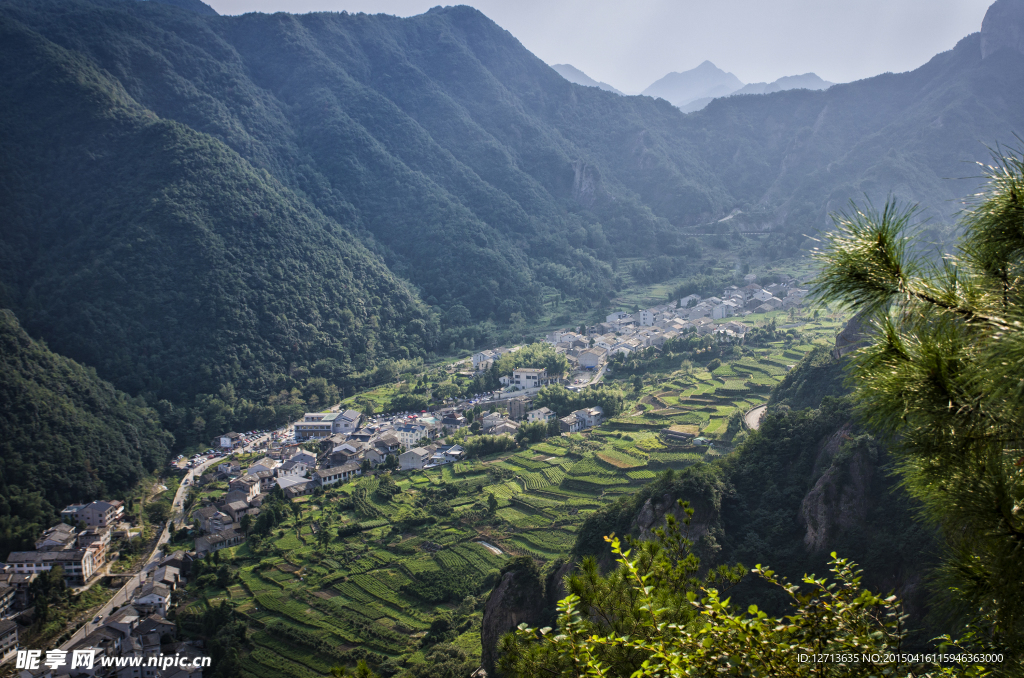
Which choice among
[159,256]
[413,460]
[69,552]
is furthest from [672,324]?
[69,552]

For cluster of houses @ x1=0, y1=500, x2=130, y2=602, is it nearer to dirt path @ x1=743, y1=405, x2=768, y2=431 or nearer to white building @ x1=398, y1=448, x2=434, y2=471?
white building @ x1=398, y1=448, x2=434, y2=471

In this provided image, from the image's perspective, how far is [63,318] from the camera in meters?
41.6

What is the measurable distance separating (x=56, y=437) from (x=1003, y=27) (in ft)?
388

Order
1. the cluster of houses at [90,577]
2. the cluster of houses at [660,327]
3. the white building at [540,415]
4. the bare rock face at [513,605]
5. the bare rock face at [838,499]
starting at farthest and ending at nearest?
the cluster of houses at [660,327] → the white building at [540,415] → the cluster of houses at [90,577] → the bare rock face at [513,605] → the bare rock face at [838,499]

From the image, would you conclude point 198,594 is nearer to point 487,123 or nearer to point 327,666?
point 327,666

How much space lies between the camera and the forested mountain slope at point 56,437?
2878 centimetres

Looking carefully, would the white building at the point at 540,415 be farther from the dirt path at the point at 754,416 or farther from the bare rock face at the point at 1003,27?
the bare rock face at the point at 1003,27

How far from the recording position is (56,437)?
104 ft

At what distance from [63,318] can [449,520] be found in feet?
108

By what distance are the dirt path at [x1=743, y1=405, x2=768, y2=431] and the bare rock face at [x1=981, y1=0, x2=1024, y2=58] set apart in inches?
3492

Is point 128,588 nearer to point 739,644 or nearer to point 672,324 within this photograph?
point 739,644

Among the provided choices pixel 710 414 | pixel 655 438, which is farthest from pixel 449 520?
pixel 710 414

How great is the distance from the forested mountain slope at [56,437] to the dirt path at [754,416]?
32.5 m

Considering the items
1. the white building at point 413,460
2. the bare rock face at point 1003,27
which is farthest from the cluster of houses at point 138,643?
the bare rock face at point 1003,27
